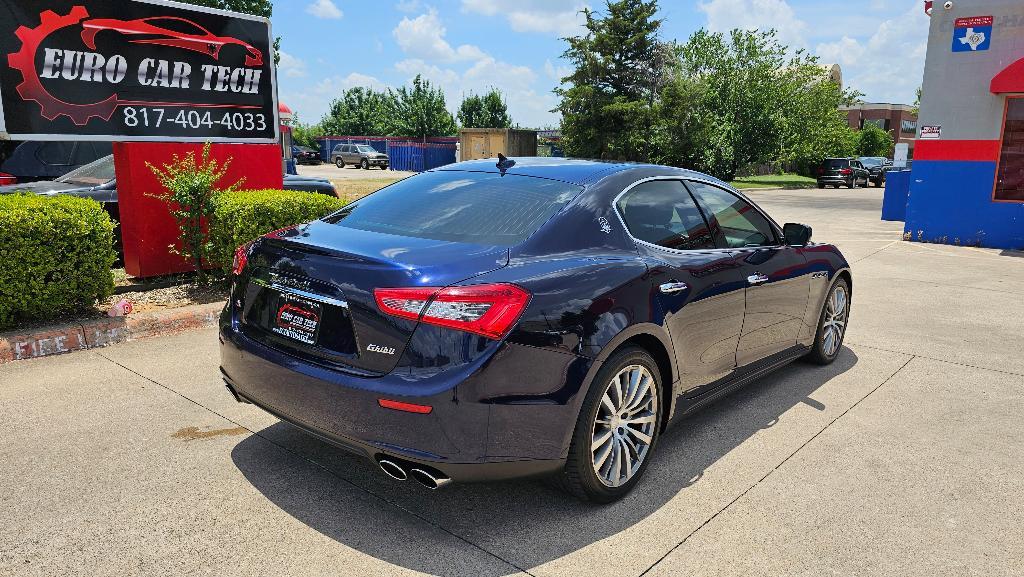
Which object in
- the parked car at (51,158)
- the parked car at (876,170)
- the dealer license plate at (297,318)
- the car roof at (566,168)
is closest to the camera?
the dealer license plate at (297,318)

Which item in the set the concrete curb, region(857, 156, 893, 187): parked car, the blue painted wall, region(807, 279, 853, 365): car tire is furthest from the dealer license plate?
region(857, 156, 893, 187): parked car

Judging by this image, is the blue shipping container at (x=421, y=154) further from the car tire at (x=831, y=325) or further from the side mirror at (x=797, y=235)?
the side mirror at (x=797, y=235)

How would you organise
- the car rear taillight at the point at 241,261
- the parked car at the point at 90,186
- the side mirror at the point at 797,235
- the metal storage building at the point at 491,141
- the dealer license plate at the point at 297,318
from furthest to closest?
the metal storage building at the point at 491,141 < the parked car at the point at 90,186 < the side mirror at the point at 797,235 < the car rear taillight at the point at 241,261 < the dealer license plate at the point at 297,318

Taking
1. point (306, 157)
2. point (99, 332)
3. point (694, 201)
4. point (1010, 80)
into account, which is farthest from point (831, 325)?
point (306, 157)

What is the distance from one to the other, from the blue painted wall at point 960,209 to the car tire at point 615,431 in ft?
42.9

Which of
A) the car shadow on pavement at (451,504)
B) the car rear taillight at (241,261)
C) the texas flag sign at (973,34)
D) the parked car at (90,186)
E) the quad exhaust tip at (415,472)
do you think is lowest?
the car shadow on pavement at (451,504)

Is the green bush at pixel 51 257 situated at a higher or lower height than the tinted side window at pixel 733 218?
lower

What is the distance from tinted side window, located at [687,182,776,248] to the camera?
4.29m

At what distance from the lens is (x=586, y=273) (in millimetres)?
3189

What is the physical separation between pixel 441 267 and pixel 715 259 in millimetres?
1823

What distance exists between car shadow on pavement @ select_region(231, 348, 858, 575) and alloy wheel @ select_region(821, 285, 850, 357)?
1.73 metres

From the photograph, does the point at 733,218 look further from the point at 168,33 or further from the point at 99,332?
the point at 168,33

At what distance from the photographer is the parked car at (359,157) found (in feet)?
155

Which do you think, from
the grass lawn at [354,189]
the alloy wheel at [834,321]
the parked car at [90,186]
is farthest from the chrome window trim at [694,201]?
the grass lawn at [354,189]
